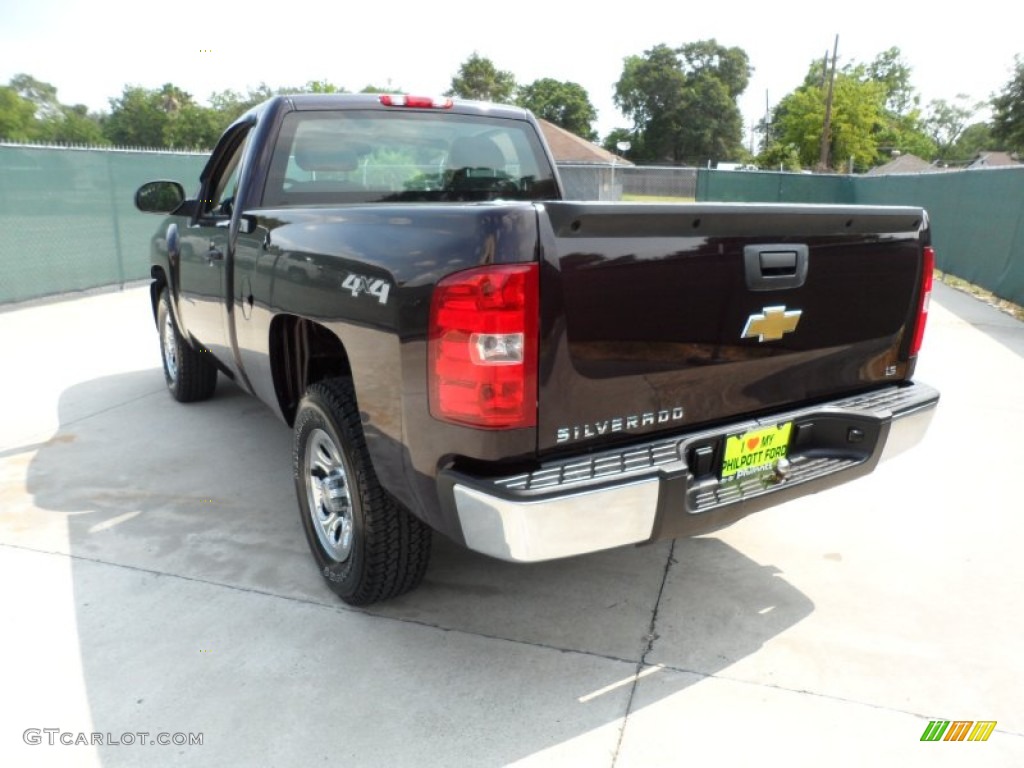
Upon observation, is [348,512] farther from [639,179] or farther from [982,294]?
[639,179]

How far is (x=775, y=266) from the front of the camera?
253 centimetres

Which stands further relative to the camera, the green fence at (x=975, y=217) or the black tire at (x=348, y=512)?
the green fence at (x=975, y=217)

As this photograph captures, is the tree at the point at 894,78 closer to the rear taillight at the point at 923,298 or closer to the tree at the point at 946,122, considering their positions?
the tree at the point at 946,122

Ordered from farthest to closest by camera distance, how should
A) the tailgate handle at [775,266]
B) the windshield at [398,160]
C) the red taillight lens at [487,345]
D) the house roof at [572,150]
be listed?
the house roof at [572,150], the windshield at [398,160], the tailgate handle at [775,266], the red taillight lens at [487,345]

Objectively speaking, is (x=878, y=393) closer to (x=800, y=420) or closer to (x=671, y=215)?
(x=800, y=420)

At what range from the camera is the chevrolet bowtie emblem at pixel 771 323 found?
254cm

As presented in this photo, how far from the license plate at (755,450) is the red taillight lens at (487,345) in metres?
0.71

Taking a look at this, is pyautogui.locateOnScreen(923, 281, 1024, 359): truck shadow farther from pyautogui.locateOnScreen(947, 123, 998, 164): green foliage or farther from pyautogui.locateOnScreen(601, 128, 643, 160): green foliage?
pyautogui.locateOnScreen(947, 123, 998, 164): green foliage

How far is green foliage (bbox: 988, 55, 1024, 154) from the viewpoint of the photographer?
5016 centimetres

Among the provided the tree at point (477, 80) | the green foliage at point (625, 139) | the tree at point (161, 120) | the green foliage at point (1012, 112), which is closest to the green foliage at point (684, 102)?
the green foliage at point (625, 139)

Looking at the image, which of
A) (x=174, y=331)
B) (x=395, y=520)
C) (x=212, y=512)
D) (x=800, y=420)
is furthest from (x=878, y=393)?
(x=174, y=331)

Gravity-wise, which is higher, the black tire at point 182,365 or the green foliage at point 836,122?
the green foliage at point 836,122

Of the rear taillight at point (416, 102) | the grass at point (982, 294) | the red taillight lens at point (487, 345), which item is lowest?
the grass at point (982, 294)

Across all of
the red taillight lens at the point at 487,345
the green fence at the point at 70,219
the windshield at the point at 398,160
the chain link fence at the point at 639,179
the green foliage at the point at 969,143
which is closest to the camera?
the red taillight lens at the point at 487,345
